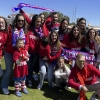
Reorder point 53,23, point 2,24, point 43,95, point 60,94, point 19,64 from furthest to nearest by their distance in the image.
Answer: point 53,23
point 60,94
point 43,95
point 19,64
point 2,24

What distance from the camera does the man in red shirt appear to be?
15.9ft

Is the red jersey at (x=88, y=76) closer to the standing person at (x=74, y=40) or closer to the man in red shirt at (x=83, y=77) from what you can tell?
the man in red shirt at (x=83, y=77)

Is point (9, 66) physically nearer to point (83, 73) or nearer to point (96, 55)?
point (83, 73)

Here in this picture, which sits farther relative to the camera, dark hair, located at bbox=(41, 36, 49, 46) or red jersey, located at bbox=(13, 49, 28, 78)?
dark hair, located at bbox=(41, 36, 49, 46)

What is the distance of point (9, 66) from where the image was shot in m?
5.12

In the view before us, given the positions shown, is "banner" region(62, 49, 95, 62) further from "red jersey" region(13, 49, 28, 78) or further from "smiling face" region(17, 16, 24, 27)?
"smiling face" region(17, 16, 24, 27)

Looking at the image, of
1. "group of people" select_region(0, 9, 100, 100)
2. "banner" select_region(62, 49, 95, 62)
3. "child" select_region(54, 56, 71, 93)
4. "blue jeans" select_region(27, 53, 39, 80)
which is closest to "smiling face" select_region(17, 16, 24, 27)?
"group of people" select_region(0, 9, 100, 100)

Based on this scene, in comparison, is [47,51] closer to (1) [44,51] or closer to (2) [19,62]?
(1) [44,51]

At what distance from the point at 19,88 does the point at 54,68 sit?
129 centimetres

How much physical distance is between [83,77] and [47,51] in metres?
1.38

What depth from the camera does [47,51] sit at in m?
5.70

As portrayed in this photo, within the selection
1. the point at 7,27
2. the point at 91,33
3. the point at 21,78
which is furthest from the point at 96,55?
the point at 7,27

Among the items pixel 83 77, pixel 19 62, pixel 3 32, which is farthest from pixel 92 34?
pixel 3 32

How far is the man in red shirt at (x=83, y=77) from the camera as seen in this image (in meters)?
4.84
